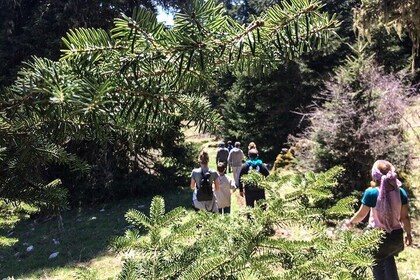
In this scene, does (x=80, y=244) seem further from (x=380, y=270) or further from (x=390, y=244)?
(x=390, y=244)

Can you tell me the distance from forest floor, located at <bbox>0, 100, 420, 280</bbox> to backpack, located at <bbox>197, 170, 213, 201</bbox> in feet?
2.92

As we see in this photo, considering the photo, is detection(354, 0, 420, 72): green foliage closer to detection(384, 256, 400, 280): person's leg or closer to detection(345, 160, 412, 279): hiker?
detection(345, 160, 412, 279): hiker

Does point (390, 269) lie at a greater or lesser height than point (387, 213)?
lesser

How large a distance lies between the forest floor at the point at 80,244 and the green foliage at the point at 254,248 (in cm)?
347

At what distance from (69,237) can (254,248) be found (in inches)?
297

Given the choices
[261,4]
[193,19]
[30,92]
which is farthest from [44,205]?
[261,4]

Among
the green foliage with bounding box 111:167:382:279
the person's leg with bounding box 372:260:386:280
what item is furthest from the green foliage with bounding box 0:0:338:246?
the person's leg with bounding box 372:260:386:280

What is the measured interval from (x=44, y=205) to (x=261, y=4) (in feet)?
83.5

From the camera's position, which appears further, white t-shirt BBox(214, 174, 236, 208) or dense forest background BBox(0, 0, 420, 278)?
white t-shirt BBox(214, 174, 236, 208)

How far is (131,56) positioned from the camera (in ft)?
2.69

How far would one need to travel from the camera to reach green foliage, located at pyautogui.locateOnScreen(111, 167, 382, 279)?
1.44 metres

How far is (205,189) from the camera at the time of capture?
580 cm

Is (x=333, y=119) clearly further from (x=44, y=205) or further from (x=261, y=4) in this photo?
(x=261, y=4)

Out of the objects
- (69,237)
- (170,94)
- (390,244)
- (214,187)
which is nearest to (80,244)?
(69,237)
